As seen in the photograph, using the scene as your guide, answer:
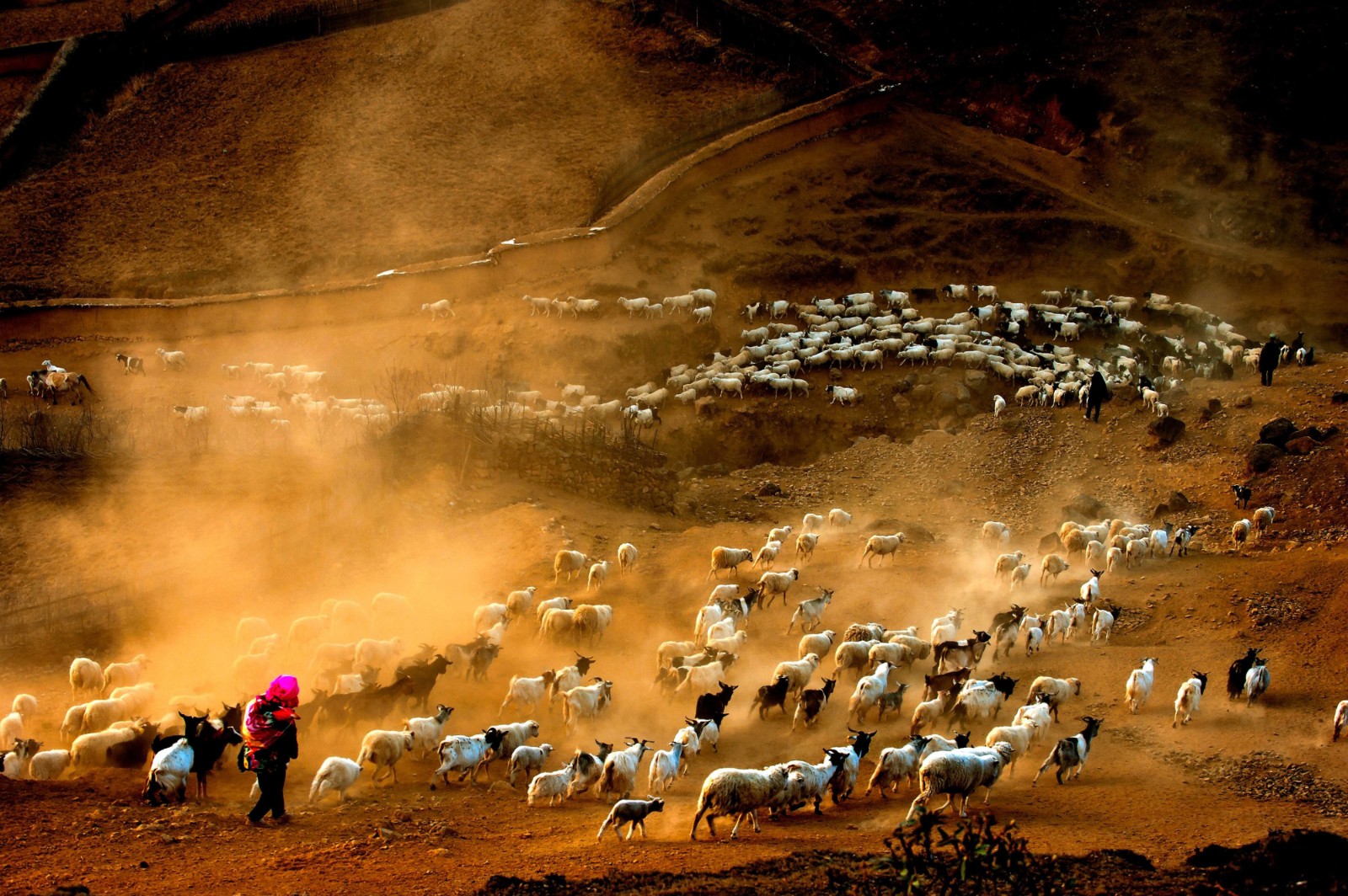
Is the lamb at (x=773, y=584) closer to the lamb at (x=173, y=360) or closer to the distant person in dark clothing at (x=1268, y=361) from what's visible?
the distant person in dark clothing at (x=1268, y=361)

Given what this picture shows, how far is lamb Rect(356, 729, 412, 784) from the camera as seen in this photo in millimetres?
11555

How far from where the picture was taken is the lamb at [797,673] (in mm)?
13766

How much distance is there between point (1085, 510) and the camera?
20609mm

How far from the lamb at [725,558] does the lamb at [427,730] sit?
19.7 ft

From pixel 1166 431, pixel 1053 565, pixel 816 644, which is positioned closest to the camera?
pixel 816 644

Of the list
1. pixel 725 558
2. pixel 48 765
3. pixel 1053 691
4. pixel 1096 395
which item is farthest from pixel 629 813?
pixel 1096 395

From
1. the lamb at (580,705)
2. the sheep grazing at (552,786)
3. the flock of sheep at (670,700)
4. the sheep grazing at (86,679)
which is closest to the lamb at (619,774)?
the flock of sheep at (670,700)

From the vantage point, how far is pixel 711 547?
63.1 ft

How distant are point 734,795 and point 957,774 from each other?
6.79ft

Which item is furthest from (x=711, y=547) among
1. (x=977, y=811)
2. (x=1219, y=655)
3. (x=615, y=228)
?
(x=615, y=228)

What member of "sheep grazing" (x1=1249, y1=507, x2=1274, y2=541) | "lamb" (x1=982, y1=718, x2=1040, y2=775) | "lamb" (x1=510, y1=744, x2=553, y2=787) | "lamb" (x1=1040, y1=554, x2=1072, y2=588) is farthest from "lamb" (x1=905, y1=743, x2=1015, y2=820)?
"sheep grazing" (x1=1249, y1=507, x2=1274, y2=541)

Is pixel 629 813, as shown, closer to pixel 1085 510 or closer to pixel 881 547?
pixel 881 547

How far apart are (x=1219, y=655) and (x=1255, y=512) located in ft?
18.6

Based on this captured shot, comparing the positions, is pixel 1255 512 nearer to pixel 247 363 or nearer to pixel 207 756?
pixel 207 756
